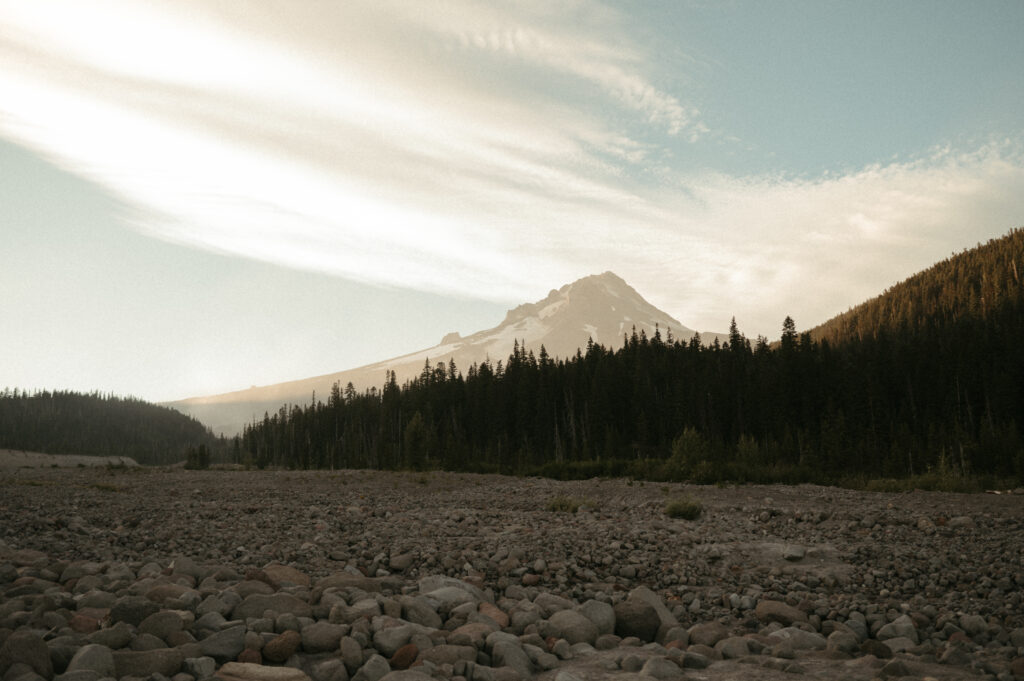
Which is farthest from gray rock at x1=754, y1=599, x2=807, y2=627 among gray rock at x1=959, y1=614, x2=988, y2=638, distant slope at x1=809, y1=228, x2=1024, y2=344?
distant slope at x1=809, y1=228, x2=1024, y2=344

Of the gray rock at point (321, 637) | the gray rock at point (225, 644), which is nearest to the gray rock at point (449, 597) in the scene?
the gray rock at point (321, 637)

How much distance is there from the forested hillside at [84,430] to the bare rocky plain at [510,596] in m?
166

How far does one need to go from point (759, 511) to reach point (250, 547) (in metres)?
13.6

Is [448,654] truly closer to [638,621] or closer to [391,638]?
[391,638]

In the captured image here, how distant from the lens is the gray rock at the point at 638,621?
27.6 ft

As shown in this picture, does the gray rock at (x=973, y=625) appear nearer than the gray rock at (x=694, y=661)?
No

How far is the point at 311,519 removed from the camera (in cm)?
1620

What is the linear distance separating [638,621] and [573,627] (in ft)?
3.49

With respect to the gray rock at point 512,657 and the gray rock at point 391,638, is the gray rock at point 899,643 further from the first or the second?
the gray rock at point 391,638

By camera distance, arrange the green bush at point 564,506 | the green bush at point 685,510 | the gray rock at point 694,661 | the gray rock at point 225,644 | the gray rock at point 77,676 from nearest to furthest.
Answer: the gray rock at point 77,676 → the gray rock at point 225,644 → the gray rock at point 694,661 → the green bush at point 685,510 → the green bush at point 564,506

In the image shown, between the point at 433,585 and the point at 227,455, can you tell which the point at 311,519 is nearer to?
the point at 433,585

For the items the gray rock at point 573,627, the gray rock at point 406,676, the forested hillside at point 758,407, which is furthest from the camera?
the forested hillside at point 758,407

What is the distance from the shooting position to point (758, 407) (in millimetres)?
58594

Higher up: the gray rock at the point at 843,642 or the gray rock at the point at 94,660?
the gray rock at the point at 94,660
